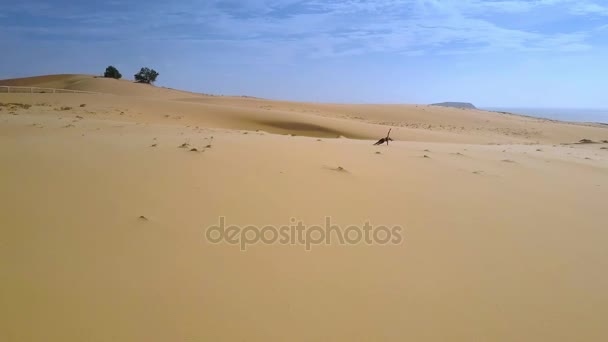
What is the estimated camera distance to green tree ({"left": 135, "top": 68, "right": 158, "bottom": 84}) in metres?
44.7

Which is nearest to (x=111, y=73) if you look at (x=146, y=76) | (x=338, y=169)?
(x=146, y=76)

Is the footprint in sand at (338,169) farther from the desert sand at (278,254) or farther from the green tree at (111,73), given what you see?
the green tree at (111,73)

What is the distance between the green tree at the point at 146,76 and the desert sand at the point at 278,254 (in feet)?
147

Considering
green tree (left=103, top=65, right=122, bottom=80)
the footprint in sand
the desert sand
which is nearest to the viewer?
the desert sand

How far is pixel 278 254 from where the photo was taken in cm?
194

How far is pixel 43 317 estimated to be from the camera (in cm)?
133

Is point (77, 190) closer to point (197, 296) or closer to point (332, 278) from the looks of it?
point (197, 296)

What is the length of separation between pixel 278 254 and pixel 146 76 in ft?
157

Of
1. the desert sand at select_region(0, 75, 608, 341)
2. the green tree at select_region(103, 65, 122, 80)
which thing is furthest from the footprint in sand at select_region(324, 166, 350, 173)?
the green tree at select_region(103, 65, 122, 80)

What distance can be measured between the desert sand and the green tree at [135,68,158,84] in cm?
4485

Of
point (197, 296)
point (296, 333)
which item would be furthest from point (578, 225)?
point (197, 296)

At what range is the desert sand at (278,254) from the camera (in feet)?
4.70

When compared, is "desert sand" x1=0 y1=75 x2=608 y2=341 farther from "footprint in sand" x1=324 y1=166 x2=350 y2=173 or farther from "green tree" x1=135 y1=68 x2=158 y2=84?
"green tree" x1=135 y1=68 x2=158 y2=84

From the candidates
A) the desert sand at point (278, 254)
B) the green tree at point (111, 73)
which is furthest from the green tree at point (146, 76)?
the desert sand at point (278, 254)
